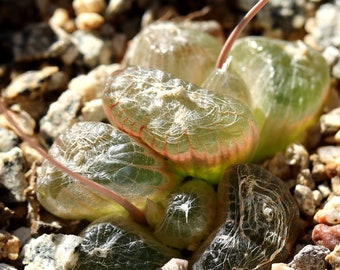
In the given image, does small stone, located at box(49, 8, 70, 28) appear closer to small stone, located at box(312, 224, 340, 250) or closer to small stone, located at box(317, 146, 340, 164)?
small stone, located at box(317, 146, 340, 164)

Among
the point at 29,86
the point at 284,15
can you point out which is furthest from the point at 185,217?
the point at 284,15

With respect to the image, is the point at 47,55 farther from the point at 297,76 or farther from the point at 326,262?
the point at 326,262

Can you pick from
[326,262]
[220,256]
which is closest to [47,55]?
[220,256]

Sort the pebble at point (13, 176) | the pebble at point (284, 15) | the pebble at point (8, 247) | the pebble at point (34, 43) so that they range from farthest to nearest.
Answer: the pebble at point (284, 15)
the pebble at point (34, 43)
the pebble at point (13, 176)
the pebble at point (8, 247)

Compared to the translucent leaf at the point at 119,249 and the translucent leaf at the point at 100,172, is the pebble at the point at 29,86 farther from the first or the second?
the translucent leaf at the point at 119,249

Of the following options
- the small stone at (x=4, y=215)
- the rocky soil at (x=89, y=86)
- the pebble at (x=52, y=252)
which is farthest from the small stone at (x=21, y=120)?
the pebble at (x=52, y=252)

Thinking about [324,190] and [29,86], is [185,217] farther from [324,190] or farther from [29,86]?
[29,86]
